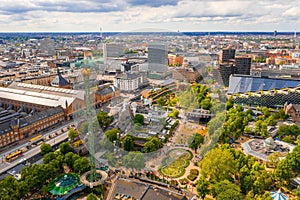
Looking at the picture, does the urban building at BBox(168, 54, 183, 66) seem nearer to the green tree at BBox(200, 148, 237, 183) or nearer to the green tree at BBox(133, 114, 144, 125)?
the green tree at BBox(133, 114, 144, 125)

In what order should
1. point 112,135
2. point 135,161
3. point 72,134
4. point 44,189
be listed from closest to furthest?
point 44,189 → point 135,161 → point 112,135 → point 72,134

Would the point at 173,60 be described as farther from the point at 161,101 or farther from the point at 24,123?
the point at 24,123

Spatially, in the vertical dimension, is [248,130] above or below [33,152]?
above

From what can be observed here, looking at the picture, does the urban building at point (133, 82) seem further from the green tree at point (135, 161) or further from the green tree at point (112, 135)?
the green tree at point (135, 161)

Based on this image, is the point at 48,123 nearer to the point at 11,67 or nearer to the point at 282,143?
the point at 282,143

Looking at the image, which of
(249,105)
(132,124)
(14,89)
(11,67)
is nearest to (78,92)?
(132,124)

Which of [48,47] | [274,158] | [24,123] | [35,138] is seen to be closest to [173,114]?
[274,158]
